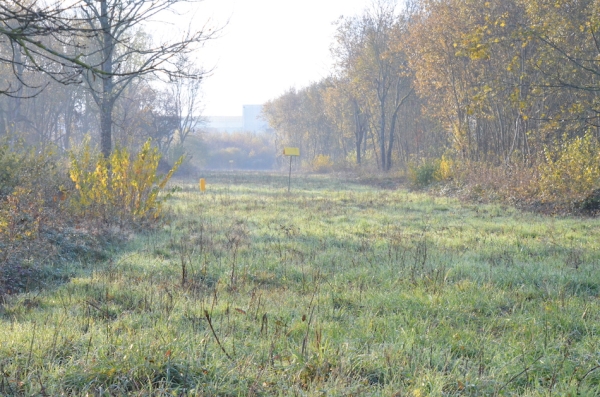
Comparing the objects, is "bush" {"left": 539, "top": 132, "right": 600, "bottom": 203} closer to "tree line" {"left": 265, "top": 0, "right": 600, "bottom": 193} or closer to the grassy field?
"tree line" {"left": 265, "top": 0, "right": 600, "bottom": 193}

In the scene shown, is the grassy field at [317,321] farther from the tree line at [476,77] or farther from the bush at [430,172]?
the bush at [430,172]

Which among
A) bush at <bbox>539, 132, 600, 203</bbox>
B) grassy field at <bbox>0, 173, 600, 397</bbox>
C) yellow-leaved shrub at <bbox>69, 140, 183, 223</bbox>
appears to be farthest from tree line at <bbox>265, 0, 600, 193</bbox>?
yellow-leaved shrub at <bbox>69, 140, 183, 223</bbox>

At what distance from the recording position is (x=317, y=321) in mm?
4664

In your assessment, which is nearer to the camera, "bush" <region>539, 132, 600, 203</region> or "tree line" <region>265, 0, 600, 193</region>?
"tree line" <region>265, 0, 600, 193</region>

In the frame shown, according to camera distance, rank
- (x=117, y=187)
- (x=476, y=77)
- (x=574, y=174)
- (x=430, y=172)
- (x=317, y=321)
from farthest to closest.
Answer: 1. (x=430, y=172)
2. (x=476, y=77)
3. (x=574, y=174)
4. (x=117, y=187)
5. (x=317, y=321)

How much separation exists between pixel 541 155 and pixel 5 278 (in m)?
17.2

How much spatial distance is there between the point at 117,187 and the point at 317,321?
7350mm

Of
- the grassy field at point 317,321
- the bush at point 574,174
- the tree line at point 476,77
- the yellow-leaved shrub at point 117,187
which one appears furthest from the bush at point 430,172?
the yellow-leaved shrub at point 117,187

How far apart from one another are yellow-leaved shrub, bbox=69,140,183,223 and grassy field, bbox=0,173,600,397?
1.70 metres

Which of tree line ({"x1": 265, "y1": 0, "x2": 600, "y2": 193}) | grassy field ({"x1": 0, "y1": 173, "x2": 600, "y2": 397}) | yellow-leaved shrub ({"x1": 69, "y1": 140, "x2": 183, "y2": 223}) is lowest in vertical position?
grassy field ({"x1": 0, "y1": 173, "x2": 600, "y2": 397})

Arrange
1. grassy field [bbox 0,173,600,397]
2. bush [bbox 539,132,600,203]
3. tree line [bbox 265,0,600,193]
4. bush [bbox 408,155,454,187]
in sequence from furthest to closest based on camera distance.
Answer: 1. bush [bbox 408,155,454,187]
2. bush [bbox 539,132,600,203]
3. tree line [bbox 265,0,600,193]
4. grassy field [bbox 0,173,600,397]

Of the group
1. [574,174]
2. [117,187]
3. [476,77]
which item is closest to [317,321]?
[117,187]

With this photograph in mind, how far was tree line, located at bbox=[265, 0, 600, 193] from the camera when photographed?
10.2 m

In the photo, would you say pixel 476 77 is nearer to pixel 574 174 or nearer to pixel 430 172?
pixel 430 172
